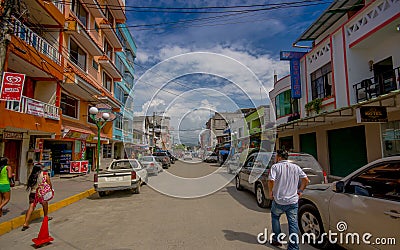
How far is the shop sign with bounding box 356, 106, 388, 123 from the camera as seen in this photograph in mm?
8859

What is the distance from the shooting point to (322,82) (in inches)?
608

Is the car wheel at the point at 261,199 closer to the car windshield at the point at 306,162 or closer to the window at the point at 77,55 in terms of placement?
the car windshield at the point at 306,162

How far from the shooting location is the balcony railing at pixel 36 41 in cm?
970

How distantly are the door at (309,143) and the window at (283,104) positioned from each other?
319 cm

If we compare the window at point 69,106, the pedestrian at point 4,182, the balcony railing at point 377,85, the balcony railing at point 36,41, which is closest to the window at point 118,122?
the window at point 69,106

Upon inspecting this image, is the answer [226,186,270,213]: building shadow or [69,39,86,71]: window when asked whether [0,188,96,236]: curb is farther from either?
[69,39,86,71]: window

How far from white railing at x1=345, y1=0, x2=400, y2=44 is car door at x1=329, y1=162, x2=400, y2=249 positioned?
9.56m

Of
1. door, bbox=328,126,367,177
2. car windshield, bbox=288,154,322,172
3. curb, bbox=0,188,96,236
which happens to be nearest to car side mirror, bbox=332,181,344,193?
car windshield, bbox=288,154,322,172

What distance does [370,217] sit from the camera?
335 centimetres

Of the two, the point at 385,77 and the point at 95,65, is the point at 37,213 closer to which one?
the point at 385,77

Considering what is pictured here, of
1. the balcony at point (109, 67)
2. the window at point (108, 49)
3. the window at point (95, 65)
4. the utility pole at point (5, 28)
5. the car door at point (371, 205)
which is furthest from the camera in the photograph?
the window at point (108, 49)

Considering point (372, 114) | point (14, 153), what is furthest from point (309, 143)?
point (14, 153)

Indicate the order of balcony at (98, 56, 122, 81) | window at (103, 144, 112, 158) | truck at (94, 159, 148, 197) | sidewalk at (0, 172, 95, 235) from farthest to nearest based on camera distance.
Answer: window at (103, 144, 112, 158)
balcony at (98, 56, 122, 81)
truck at (94, 159, 148, 197)
sidewalk at (0, 172, 95, 235)

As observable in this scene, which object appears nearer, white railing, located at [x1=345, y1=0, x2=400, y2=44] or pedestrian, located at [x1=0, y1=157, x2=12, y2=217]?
pedestrian, located at [x1=0, y1=157, x2=12, y2=217]
